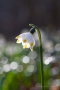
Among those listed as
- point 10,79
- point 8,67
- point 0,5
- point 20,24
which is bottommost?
point 10,79

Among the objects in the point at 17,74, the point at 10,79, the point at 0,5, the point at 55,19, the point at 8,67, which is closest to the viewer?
the point at 10,79

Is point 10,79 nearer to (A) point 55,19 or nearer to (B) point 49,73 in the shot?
(B) point 49,73

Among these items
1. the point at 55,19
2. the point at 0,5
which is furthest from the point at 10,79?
the point at 0,5

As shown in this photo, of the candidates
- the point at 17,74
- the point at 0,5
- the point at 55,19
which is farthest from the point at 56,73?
the point at 0,5

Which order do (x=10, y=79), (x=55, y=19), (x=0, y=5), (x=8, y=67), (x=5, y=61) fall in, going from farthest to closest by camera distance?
(x=0, y=5) → (x=55, y=19) → (x=5, y=61) → (x=8, y=67) → (x=10, y=79)

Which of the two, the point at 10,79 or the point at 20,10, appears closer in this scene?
the point at 10,79

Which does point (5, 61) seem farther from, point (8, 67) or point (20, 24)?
point (20, 24)

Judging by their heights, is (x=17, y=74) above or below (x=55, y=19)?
below
